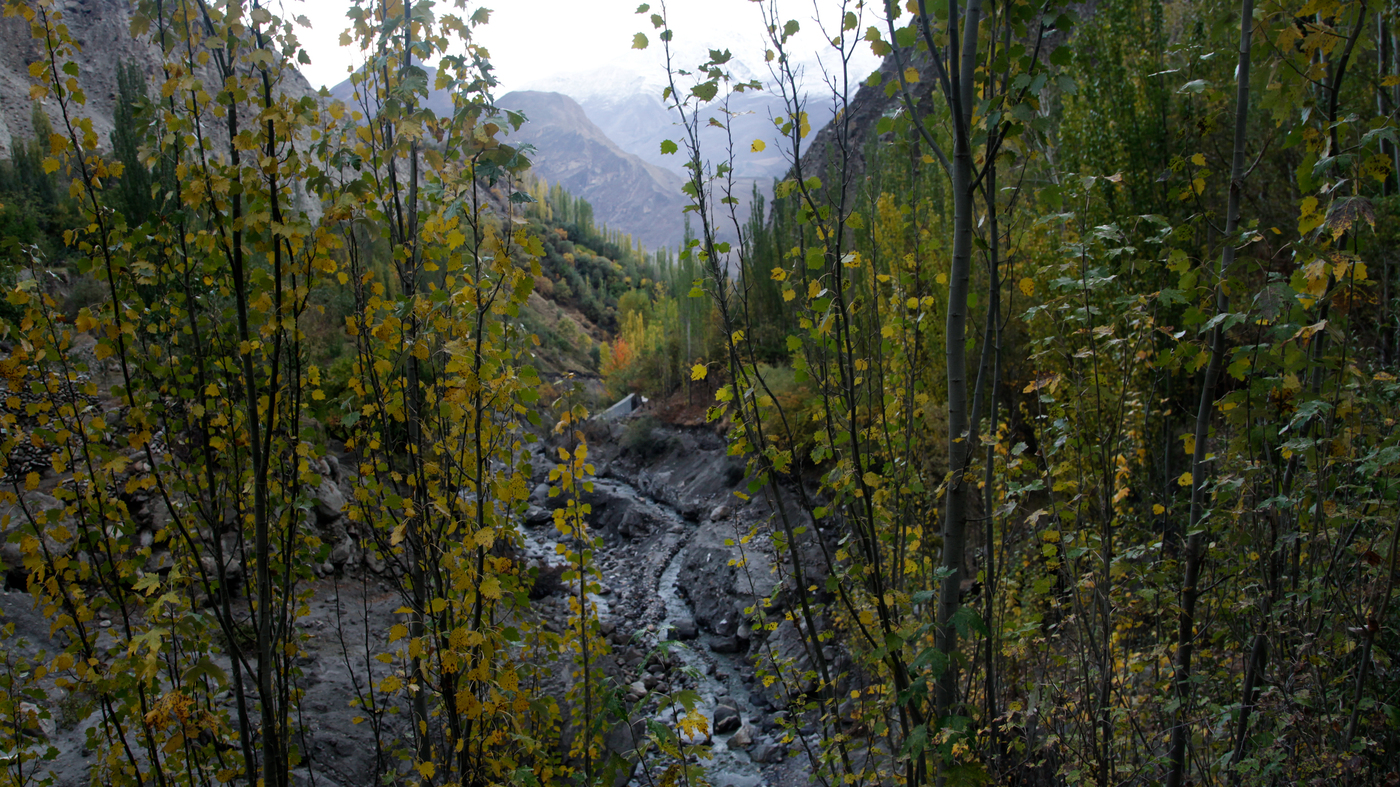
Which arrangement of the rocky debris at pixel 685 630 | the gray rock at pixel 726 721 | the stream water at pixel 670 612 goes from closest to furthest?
the stream water at pixel 670 612 < the gray rock at pixel 726 721 < the rocky debris at pixel 685 630

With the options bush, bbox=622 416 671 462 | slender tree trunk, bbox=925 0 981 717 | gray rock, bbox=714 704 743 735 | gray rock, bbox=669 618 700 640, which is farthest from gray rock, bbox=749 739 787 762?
bush, bbox=622 416 671 462

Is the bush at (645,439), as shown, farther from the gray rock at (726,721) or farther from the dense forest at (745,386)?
the dense forest at (745,386)

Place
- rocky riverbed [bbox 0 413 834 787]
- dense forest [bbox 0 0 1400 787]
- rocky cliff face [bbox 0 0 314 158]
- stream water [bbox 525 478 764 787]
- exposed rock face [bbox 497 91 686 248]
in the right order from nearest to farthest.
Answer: dense forest [bbox 0 0 1400 787], rocky riverbed [bbox 0 413 834 787], stream water [bbox 525 478 764 787], rocky cliff face [bbox 0 0 314 158], exposed rock face [bbox 497 91 686 248]

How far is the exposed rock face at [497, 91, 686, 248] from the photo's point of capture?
138 m

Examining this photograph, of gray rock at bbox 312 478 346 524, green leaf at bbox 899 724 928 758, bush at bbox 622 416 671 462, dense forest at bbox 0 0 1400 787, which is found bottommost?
bush at bbox 622 416 671 462

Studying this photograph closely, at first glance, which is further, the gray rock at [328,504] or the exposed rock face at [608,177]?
the exposed rock face at [608,177]

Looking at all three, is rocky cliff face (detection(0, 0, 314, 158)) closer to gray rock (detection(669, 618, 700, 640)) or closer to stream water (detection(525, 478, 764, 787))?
stream water (detection(525, 478, 764, 787))

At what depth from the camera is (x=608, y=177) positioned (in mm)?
148625

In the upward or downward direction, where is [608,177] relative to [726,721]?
upward

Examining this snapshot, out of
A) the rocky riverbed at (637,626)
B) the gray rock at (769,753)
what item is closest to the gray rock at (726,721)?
the rocky riverbed at (637,626)

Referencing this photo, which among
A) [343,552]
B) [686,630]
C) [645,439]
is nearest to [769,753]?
[686,630]

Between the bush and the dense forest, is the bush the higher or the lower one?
the lower one

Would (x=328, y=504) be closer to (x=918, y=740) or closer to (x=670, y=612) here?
(x=670, y=612)

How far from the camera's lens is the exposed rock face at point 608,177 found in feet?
451
